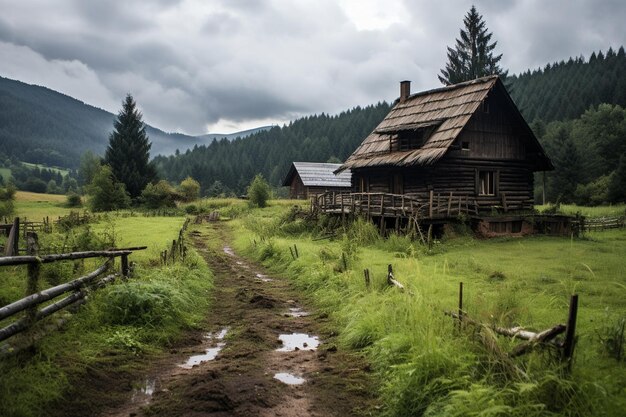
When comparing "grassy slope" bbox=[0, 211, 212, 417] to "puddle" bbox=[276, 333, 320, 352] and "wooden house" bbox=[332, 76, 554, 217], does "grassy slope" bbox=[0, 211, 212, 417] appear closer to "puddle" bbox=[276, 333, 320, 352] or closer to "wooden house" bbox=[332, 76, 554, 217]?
"puddle" bbox=[276, 333, 320, 352]

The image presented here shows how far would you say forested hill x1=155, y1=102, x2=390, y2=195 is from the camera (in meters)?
114

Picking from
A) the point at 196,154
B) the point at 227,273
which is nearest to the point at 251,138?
the point at 196,154

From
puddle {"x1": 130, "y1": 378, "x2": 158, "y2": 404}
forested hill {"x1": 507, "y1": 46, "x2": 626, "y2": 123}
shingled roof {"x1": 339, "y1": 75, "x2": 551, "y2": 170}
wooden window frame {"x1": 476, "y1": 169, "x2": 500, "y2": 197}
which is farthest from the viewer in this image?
forested hill {"x1": 507, "y1": 46, "x2": 626, "y2": 123}

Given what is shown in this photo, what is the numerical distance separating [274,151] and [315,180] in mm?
76220

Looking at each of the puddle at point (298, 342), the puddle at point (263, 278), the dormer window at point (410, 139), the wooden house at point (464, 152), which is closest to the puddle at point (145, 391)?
the puddle at point (298, 342)

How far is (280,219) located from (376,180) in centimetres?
691

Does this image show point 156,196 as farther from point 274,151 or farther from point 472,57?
point 274,151

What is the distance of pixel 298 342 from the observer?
8.79 metres

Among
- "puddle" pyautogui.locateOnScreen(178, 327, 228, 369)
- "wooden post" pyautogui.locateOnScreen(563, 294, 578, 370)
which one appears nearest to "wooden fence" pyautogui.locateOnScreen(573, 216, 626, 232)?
"puddle" pyautogui.locateOnScreen(178, 327, 228, 369)

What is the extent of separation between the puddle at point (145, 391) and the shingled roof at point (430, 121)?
19683 mm

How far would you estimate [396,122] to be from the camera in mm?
30078

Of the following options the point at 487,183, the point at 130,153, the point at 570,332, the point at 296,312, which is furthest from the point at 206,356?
the point at 130,153

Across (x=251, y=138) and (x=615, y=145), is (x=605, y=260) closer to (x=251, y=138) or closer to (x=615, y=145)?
(x=615, y=145)

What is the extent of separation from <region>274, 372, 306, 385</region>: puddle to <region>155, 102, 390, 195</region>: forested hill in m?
85.0
